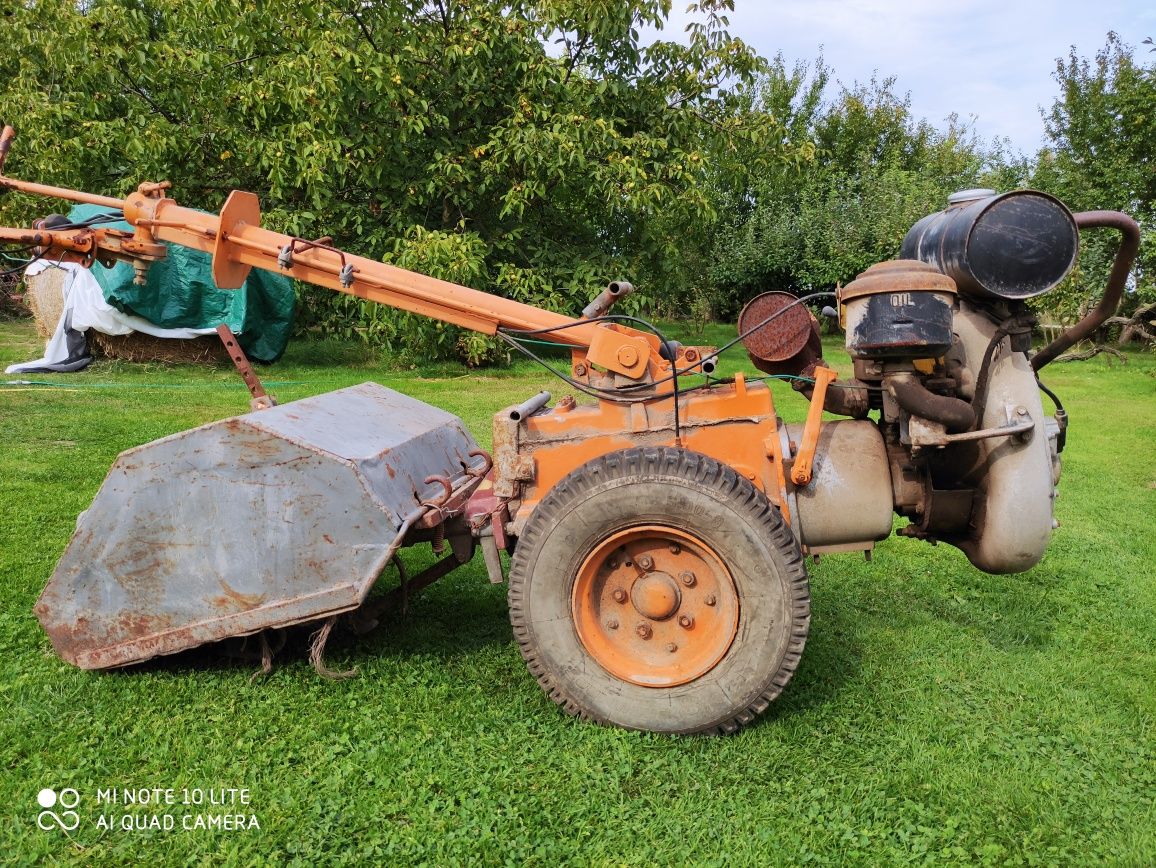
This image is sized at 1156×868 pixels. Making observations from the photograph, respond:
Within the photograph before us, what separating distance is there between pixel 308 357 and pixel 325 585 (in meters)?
12.5

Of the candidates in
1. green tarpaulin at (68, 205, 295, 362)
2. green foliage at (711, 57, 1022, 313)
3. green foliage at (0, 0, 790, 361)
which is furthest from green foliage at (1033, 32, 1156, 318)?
green tarpaulin at (68, 205, 295, 362)

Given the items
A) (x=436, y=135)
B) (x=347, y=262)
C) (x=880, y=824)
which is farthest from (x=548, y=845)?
(x=436, y=135)

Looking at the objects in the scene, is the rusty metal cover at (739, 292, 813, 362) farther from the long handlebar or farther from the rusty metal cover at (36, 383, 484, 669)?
the rusty metal cover at (36, 383, 484, 669)

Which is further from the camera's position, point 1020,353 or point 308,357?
point 308,357

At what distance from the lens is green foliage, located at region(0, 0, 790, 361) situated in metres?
12.6

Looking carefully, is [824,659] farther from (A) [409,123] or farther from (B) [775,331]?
(A) [409,123]

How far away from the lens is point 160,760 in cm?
328

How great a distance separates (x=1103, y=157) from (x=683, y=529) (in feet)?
76.4

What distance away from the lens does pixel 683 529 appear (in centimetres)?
340

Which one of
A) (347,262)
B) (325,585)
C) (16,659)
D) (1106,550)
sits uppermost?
(347,262)

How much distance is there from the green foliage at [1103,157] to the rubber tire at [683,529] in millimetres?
17798

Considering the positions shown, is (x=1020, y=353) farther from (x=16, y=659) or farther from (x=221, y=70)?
(x=221, y=70)

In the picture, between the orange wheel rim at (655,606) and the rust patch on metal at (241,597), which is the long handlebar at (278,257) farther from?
the rust patch on metal at (241,597)

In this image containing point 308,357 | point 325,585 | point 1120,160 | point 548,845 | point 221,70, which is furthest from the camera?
point 1120,160
